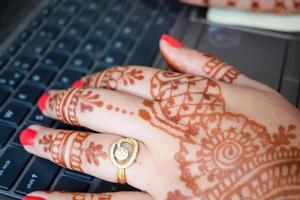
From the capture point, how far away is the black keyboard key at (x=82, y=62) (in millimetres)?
784

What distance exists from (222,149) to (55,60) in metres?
0.36

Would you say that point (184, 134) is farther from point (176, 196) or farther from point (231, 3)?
point (231, 3)

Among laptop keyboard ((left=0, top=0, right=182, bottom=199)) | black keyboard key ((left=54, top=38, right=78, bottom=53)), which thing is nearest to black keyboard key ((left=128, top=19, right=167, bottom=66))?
laptop keyboard ((left=0, top=0, right=182, bottom=199))

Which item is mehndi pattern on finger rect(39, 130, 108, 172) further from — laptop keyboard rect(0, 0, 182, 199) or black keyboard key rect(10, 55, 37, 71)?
black keyboard key rect(10, 55, 37, 71)

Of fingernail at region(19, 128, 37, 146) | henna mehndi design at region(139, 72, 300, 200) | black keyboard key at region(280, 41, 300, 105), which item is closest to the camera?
henna mehndi design at region(139, 72, 300, 200)

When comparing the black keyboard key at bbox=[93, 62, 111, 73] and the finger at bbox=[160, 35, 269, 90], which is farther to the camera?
the black keyboard key at bbox=[93, 62, 111, 73]

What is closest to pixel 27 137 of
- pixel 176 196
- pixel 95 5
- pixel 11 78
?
pixel 11 78

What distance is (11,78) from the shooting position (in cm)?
75

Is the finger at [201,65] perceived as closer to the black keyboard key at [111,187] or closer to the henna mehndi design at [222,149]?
the henna mehndi design at [222,149]

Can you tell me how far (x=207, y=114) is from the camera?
598mm

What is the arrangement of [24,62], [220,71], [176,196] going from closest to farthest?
[176,196] < [220,71] < [24,62]

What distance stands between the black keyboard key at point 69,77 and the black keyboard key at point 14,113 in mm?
81

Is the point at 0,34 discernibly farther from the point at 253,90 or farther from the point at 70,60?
the point at 253,90

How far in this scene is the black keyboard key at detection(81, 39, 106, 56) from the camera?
81 cm
